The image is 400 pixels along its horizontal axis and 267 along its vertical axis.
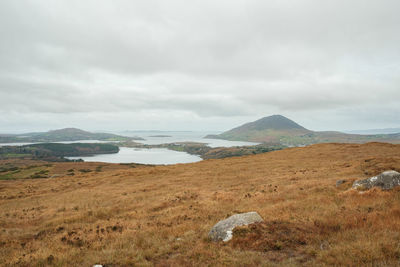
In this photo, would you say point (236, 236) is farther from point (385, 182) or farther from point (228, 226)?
point (385, 182)

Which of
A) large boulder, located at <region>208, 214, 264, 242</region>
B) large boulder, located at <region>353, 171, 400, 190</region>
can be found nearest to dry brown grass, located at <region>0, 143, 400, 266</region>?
large boulder, located at <region>208, 214, 264, 242</region>

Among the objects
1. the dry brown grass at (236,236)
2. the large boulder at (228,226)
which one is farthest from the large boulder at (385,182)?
the large boulder at (228,226)

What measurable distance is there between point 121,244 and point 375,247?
1086cm

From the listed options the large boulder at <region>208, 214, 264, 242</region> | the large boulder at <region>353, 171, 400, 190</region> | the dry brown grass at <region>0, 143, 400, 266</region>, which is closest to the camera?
the dry brown grass at <region>0, 143, 400, 266</region>

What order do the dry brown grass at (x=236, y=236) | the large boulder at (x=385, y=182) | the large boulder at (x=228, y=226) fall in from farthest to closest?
1. the large boulder at (x=385, y=182)
2. the large boulder at (x=228, y=226)
3. the dry brown grass at (x=236, y=236)

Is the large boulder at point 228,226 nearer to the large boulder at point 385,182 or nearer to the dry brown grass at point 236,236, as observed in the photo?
the dry brown grass at point 236,236

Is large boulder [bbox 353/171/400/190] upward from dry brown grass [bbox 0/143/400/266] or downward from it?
upward

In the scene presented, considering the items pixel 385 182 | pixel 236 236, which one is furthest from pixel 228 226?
pixel 385 182

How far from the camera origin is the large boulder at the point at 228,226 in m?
10.1

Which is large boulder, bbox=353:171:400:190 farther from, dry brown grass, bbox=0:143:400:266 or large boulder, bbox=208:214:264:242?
large boulder, bbox=208:214:264:242

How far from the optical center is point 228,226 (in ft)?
35.1

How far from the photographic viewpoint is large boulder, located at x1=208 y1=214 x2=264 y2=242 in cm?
1014

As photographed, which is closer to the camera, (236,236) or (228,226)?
(236,236)

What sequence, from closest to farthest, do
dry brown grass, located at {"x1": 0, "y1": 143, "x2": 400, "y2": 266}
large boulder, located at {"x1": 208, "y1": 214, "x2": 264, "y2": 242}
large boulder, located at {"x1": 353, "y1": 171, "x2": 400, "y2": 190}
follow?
dry brown grass, located at {"x1": 0, "y1": 143, "x2": 400, "y2": 266} < large boulder, located at {"x1": 208, "y1": 214, "x2": 264, "y2": 242} < large boulder, located at {"x1": 353, "y1": 171, "x2": 400, "y2": 190}
